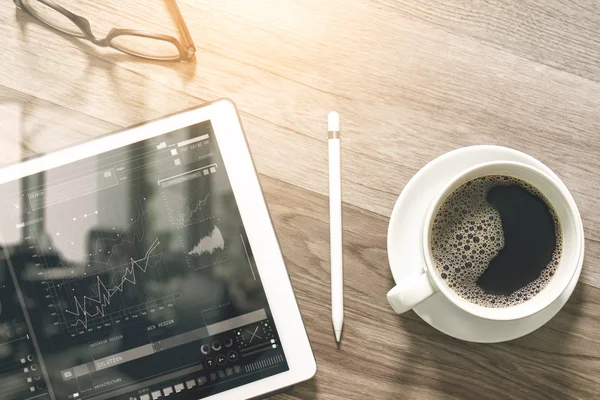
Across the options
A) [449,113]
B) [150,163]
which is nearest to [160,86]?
[150,163]

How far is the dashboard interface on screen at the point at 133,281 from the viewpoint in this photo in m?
0.72

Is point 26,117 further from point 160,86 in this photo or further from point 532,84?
point 532,84

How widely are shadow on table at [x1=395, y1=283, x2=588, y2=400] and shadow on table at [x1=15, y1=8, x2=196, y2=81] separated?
1.42 feet

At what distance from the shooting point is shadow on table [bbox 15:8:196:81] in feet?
2.51

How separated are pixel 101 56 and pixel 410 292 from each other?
493mm

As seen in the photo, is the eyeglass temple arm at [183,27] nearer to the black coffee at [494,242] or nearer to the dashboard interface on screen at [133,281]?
the dashboard interface on screen at [133,281]

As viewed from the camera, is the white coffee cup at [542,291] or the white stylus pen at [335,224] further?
the white stylus pen at [335,224]

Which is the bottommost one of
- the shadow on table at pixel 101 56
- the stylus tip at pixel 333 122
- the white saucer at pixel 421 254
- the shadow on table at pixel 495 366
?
the shadow on table at pixel 495 366

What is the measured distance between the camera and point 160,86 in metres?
0.76

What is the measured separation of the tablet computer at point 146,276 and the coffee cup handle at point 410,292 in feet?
0.53

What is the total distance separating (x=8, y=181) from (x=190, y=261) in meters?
0.24

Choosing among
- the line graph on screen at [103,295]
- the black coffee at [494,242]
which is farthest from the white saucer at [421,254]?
the line graph on screen at [103,295]

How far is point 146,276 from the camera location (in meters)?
0.73

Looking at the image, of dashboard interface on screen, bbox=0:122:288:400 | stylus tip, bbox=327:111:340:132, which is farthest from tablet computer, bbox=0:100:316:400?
stylus tip, bbox=327:111:340:132
